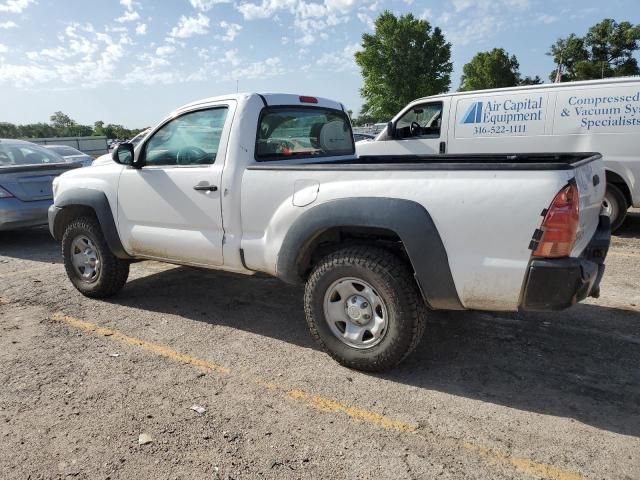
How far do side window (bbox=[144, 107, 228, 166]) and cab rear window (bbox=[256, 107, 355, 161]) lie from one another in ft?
1.16

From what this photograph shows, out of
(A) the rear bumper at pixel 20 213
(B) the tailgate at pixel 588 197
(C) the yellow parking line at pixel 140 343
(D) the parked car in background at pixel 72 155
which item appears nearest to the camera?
(B) the tailgate at pixel 588 197

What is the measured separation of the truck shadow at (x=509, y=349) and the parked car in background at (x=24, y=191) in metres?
3.27

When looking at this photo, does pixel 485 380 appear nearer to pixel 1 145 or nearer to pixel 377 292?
pixel 377 292

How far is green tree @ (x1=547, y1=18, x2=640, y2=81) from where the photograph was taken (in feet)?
167

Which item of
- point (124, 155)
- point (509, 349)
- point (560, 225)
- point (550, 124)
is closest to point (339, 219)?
point (560, 225)

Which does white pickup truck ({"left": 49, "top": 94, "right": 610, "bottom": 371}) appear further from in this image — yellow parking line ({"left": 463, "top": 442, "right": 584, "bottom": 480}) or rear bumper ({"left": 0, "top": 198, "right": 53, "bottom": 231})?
rear bumper ({"left": 0, "top": 198, "right": 53, "bottom": 231})

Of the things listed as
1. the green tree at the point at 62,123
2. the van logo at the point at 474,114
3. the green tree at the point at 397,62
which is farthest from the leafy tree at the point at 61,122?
the van logo at the point at 474,114

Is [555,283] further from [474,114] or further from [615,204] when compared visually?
[474,114]

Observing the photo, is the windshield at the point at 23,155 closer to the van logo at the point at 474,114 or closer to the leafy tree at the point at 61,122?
the van logo at the point at 474,114

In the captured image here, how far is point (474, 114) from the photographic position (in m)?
7.84

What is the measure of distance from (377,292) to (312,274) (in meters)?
0.50

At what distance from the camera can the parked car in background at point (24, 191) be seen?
717 cm

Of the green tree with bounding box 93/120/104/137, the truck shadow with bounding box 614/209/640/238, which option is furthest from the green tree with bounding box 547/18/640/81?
the green tree with bounding box 93/120/104/137

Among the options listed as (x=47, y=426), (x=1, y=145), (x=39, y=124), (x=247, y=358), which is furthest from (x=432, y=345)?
(x=39, y=124)
